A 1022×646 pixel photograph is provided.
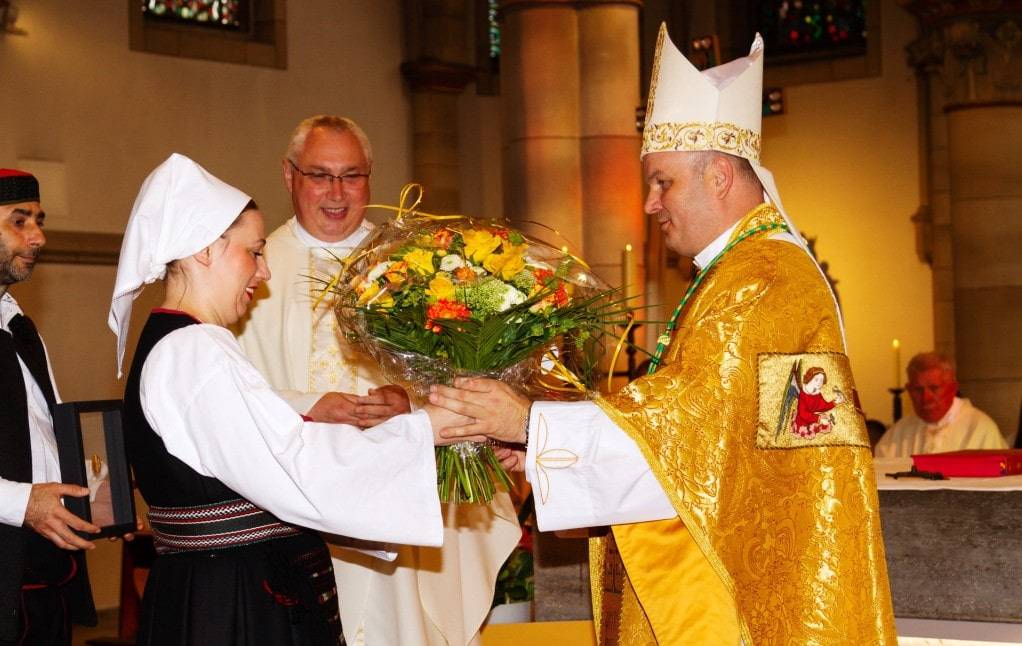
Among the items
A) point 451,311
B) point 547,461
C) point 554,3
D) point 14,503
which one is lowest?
point 14,503

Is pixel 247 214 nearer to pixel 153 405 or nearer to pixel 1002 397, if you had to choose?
pixel 153 405

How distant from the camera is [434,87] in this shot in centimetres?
1381

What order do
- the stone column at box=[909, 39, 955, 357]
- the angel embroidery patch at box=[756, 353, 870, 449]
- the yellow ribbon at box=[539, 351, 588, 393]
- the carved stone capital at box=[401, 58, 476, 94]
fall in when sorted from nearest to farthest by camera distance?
the angel embroidery patch at box=[756, 353, 870, 449]
the yellow ribbon at box=[539, 351, 588, 393]
the carved stone capital at box=[401, 58, 476, 94]
the stone column at box=[909, 39, 955, 357]

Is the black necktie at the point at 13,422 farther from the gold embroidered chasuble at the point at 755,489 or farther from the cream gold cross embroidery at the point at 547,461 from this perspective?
the gold embroidered chasuble at the point at 755,489

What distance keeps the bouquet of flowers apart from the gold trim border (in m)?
0.43

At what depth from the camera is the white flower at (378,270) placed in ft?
10.9

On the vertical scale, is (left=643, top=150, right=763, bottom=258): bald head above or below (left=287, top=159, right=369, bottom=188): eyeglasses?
below

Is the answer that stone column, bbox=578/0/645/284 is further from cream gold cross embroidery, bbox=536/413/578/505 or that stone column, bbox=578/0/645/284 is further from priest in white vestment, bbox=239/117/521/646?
cream gold cross embroidery, bbox=536/413/578/505

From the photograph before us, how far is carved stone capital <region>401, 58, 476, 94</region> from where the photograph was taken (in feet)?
44.7

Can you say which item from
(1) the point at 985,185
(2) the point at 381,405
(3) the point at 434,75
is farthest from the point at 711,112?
(3) the point at 434,75

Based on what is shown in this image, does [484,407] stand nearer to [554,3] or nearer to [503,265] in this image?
[503,265]

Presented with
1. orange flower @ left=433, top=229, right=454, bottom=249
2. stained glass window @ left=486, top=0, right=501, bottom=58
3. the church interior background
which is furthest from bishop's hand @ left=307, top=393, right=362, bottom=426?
stained glass window @ left=486, top=0, right=501, bottom=58

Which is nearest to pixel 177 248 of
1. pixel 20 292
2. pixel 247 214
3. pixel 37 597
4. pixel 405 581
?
pixel 247 214

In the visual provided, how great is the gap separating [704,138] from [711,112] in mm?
79
